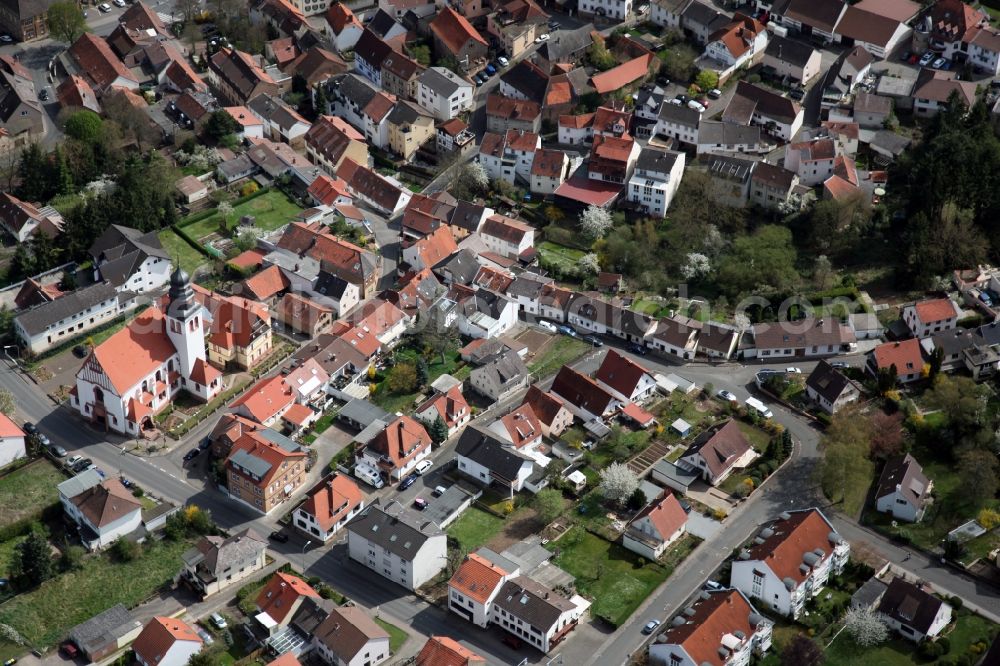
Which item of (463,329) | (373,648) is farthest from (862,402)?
(373,648)

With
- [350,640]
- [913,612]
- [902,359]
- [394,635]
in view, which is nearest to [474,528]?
[394,635]

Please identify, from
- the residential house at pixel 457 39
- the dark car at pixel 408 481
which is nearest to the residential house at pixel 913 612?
the dark car at pixel 408 481

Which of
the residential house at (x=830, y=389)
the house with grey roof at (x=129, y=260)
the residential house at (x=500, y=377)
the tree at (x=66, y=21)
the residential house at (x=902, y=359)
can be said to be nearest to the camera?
the residential house at (x=830, y=389)

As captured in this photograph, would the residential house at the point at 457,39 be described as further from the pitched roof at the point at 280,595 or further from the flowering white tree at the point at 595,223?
the pitched roof at the point at 280,595

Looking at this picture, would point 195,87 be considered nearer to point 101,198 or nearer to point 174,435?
point 101,198

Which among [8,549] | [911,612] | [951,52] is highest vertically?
[951,52]

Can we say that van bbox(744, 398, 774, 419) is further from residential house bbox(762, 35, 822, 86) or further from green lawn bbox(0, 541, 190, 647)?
residential house bbox(762, 35, 822, 86)

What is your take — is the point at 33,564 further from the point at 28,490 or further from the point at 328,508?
the point at 328,508
